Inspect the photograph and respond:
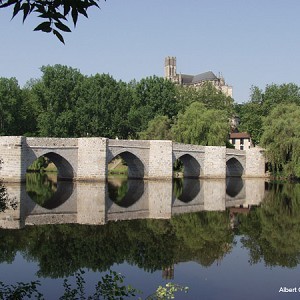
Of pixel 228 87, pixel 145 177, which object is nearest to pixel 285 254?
pixel 145 177

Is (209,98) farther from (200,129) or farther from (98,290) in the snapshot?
(98,290)

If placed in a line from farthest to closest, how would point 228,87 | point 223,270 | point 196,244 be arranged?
point 228,87 < point 196,244 < point 223,270

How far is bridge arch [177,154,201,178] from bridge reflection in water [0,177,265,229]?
21.0 ft

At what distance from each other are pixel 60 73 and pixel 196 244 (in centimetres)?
3589

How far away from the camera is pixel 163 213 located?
63.9ft

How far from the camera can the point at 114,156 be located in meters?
32.8

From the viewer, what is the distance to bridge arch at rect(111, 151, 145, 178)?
3528 cm

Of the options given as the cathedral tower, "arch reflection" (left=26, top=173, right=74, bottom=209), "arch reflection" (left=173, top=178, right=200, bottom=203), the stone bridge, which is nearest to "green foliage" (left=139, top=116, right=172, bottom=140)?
the stone bridge

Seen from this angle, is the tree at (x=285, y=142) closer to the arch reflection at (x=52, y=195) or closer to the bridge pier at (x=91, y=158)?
the bridge pier at (x=91, y=158)

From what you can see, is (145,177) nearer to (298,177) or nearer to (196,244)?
(298,177)

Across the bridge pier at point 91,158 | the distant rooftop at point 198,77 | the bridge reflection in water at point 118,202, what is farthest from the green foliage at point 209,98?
the distant rooftop at point 198,77

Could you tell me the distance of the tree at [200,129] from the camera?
41250 millimetres

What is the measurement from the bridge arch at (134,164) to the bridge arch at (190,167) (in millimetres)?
4533

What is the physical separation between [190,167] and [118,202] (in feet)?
60.8
